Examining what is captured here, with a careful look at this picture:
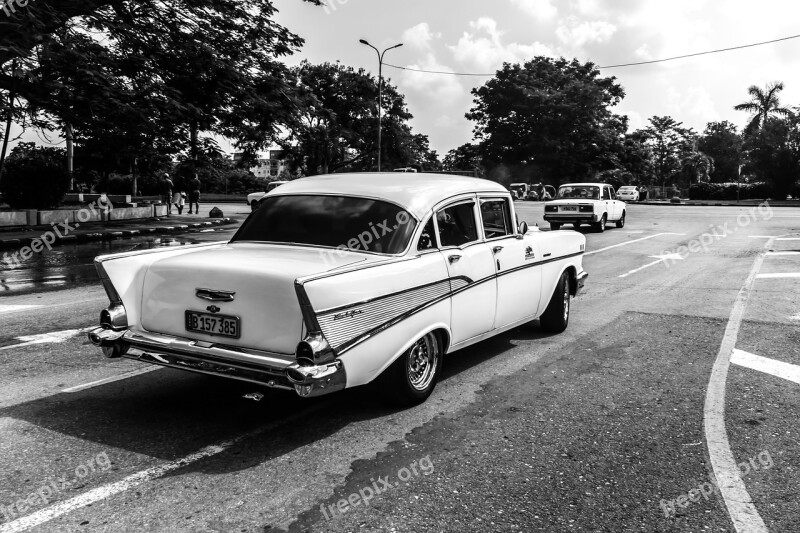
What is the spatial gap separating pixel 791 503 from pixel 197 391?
4059mm

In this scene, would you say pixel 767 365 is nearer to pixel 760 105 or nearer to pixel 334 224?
pixel 334 224

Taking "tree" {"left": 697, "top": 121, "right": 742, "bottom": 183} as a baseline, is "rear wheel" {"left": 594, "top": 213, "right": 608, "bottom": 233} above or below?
below

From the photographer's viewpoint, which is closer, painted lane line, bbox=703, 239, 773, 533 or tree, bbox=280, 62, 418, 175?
painted lane line, bbox=703, 239, 773, 533

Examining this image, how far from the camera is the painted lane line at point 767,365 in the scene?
5.86 metres

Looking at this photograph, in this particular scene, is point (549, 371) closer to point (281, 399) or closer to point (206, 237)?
point (281, 399)

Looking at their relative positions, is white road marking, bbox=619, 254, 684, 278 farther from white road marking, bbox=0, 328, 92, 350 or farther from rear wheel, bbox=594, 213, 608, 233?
white road marking, bbox=0, 328, 92, 350

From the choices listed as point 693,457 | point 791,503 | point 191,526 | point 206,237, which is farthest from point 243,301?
point 206,237

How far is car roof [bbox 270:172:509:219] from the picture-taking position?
520cm

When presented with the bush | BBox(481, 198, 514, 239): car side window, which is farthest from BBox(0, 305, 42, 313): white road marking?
the bush

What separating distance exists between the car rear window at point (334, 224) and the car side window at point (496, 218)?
119 cm

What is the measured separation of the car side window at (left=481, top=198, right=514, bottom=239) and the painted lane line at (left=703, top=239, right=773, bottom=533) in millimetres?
2229

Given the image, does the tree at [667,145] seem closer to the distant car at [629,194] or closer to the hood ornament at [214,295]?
the distant car at [629,194]

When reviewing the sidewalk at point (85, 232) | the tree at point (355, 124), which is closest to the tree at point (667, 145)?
the tree at point (355, 124)

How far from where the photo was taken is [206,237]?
1900 centimetres
